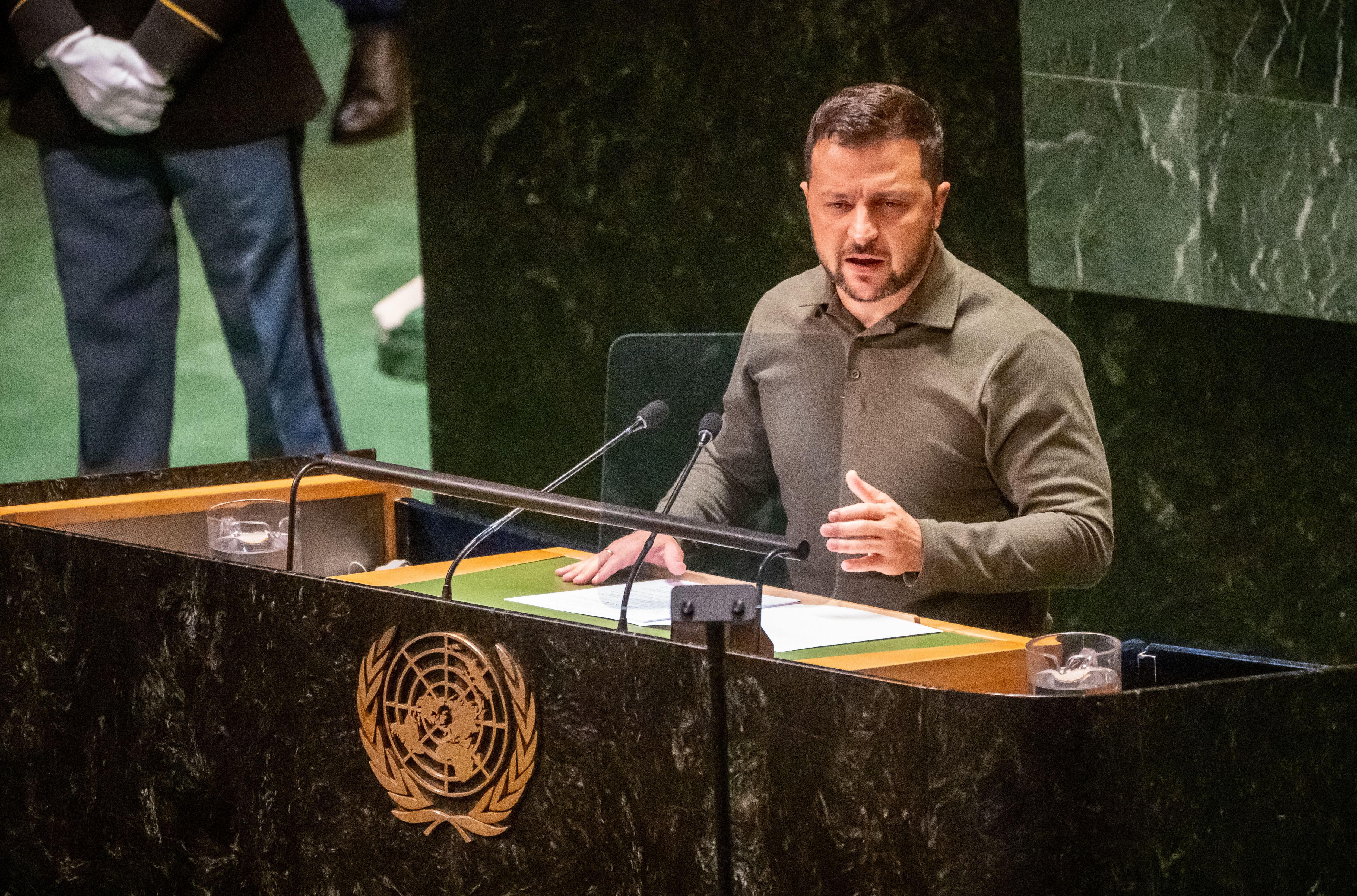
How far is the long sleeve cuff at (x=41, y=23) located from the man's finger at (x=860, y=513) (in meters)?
3.47

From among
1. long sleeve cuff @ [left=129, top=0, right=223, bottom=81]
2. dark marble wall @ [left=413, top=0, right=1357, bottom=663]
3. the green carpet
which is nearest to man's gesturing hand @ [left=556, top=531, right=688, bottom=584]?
dark marble wall @ [left=413, top=0, right=1357, bottom=663]

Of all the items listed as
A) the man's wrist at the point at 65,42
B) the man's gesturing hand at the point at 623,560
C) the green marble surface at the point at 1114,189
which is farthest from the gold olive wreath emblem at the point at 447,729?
the man's wrist at the point at 65,42

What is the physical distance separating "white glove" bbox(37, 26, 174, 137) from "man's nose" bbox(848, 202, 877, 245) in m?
2.92

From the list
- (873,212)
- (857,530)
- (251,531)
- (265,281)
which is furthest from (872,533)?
(265,281)

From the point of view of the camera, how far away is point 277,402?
15.4ft

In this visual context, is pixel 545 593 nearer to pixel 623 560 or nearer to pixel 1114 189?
pixel 623 560

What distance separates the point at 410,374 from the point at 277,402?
1.35ft

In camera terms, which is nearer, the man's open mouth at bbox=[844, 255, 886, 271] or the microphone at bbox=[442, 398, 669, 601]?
the microphone at bbox=[442, 398, 669, 601]

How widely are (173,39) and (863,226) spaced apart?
9.53ft

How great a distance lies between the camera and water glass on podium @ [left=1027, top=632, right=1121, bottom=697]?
1.62 meters

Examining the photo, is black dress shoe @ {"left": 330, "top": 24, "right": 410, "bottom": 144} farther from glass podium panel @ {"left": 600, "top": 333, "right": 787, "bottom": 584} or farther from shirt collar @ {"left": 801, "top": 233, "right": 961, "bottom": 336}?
glass podium panel @ {"left": 600, "top": 333, "right": 787, "bottom": 584}

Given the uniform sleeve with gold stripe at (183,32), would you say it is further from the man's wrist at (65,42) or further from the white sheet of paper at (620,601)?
the white sheet of paper at (620,601)

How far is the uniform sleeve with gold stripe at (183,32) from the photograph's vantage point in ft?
14.6

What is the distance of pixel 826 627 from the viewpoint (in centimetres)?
186
